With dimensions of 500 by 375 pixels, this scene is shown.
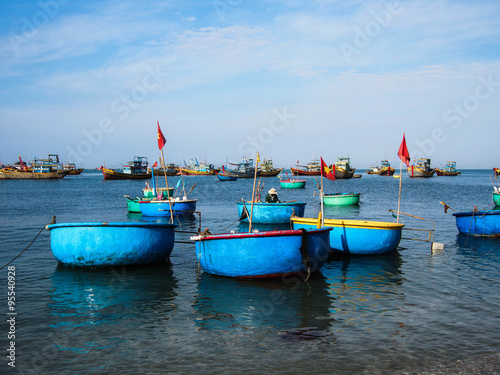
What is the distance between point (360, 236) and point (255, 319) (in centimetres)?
658

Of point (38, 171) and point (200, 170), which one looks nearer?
point (38, 171)

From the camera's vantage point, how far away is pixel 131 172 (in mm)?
93562

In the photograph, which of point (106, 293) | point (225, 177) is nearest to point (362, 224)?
point (106, 293)

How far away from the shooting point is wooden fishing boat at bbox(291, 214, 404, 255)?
1347 cm

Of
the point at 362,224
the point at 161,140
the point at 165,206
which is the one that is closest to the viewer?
the point at 362,224

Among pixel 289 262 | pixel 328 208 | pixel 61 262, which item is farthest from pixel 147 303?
pixel 328 208

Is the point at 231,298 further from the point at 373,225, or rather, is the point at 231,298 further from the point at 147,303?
the point at 373,225

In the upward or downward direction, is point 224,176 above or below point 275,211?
above

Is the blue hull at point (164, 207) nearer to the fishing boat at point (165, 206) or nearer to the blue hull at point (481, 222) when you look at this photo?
the fishing boat at point (165, 206)

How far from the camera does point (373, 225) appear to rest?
13.4m

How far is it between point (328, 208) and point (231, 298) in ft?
79.1

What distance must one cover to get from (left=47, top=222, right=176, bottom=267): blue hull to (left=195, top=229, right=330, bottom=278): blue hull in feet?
6.89

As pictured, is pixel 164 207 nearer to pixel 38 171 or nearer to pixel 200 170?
pixel 38 171

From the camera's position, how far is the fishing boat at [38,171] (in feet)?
288
